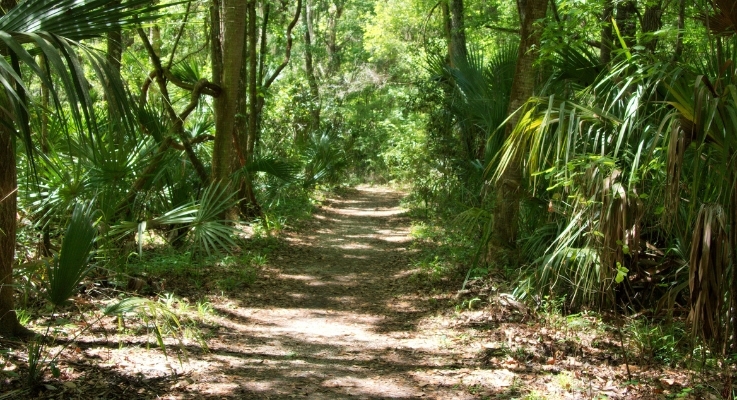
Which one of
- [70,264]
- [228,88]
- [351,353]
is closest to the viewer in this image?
[70,264]

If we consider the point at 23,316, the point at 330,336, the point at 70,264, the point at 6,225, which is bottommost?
the point at 330,336

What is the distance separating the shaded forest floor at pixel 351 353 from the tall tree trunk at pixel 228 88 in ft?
6.68

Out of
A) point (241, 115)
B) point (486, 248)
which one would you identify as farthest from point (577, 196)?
point (241, 115)

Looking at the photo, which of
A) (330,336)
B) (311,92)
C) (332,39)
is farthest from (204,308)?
(332,39)

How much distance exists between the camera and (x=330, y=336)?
6.35m

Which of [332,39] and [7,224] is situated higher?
[332,39]

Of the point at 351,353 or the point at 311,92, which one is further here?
the point at 311,92

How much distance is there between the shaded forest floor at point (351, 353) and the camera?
443 cm

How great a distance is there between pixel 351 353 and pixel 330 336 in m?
0.64

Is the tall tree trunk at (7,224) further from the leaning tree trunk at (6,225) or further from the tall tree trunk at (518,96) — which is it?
the tall tree trunk at (518,96)

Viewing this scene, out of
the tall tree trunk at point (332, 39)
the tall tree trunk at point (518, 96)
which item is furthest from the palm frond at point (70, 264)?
the tall tree trunk at point (332, 39)

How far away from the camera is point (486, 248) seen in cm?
773

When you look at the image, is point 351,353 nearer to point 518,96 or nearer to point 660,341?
point 660,341

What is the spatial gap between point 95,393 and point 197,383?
29.6 inches
